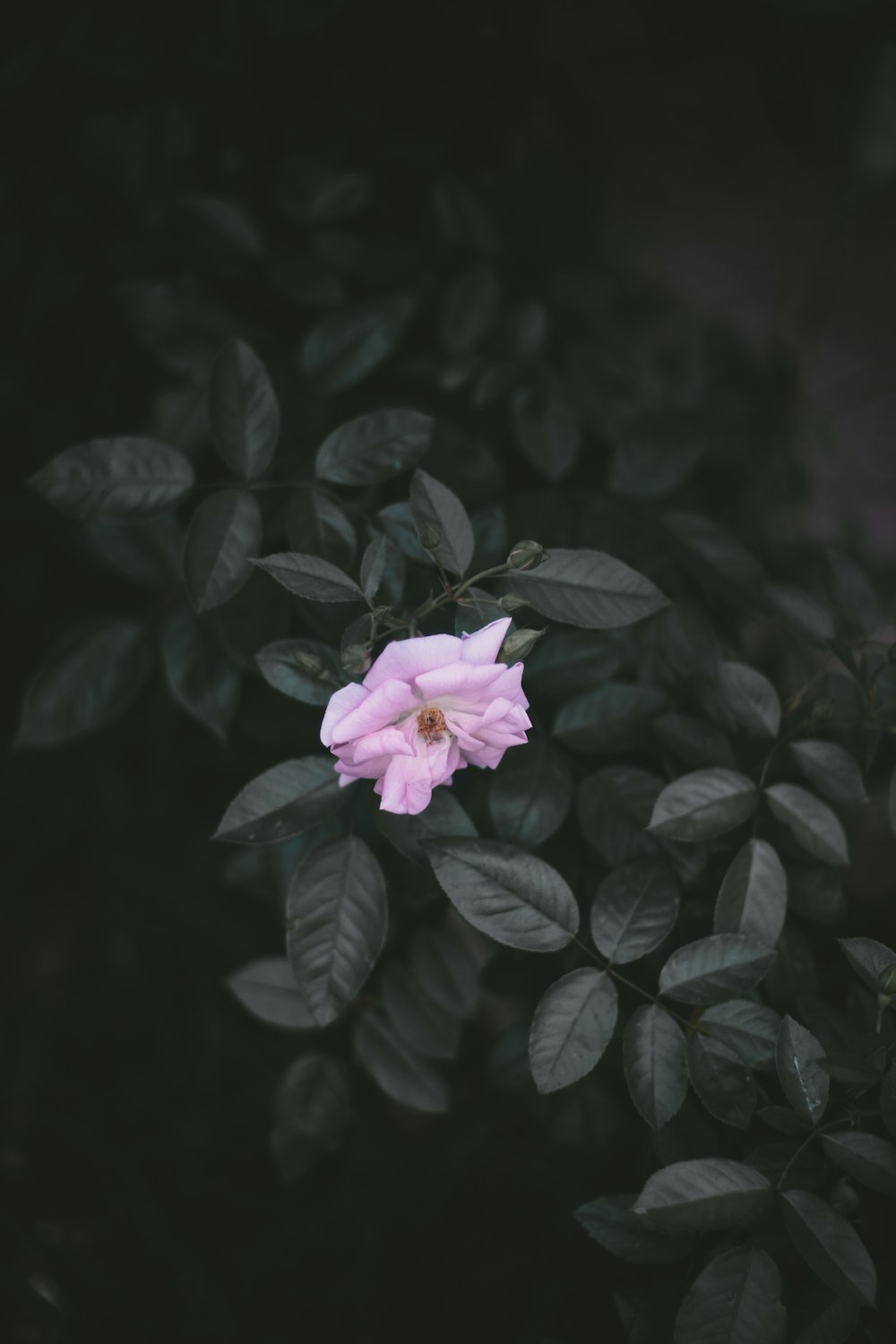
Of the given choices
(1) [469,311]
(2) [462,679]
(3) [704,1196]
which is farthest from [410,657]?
(1) [469,311]

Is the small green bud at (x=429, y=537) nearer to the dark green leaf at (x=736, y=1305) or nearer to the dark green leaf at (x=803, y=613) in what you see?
the dark green leaf at (x=803, y=613)

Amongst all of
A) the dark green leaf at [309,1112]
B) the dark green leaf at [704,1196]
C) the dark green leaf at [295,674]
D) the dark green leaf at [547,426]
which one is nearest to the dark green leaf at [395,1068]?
the dark green leaf at [309,1112]

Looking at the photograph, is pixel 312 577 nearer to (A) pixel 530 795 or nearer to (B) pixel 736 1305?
(A) pixel 530 795

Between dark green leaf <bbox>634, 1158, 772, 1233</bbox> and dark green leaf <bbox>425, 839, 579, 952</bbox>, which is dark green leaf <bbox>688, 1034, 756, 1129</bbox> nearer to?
dark green leaf <bbox>634, 1158, 772, 1233</bbox>

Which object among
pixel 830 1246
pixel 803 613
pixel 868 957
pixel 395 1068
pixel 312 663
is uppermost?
pixel 312 663

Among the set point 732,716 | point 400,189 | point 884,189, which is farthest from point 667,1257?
point 884,189

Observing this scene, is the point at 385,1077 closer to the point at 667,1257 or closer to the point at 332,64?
the point at 667,1257
